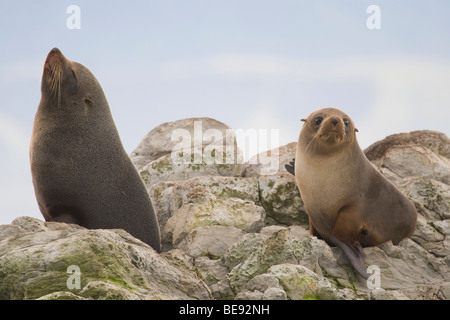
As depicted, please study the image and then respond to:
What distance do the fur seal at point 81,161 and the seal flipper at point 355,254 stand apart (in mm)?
2697

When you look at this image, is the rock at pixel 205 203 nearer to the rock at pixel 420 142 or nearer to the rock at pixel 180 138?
the rock at pixel 180 138

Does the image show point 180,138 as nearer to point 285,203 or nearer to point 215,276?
point 285,203

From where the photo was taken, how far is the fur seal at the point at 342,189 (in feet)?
31.8

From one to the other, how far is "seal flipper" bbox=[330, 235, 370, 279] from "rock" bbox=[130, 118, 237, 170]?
503 centimetres

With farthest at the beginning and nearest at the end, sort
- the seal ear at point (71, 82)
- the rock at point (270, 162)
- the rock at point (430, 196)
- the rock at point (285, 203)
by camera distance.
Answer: the rock at point (270, 162) < the rock at point (430, 196) < the rock at point (285, 203) < the seal ear at point (71, 82)

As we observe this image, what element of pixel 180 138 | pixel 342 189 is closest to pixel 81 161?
pixel 342 189

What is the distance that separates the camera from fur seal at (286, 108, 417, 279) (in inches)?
382

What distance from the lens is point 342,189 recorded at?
32.2 ft

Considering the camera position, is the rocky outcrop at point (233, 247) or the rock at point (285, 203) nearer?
the rocky outcrop at point (233, 247)

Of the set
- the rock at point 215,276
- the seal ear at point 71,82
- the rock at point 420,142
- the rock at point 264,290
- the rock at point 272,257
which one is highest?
the seal ear at point 71,82

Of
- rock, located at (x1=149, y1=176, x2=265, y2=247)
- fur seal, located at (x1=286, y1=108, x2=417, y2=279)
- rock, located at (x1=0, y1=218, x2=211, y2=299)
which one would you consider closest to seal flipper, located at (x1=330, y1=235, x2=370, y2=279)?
fur seal, located at (x1=286, y1=108, x2=417, y2=279)

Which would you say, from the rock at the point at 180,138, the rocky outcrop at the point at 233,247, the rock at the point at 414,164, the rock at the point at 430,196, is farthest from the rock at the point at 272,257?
the rock at the point at 180,138
